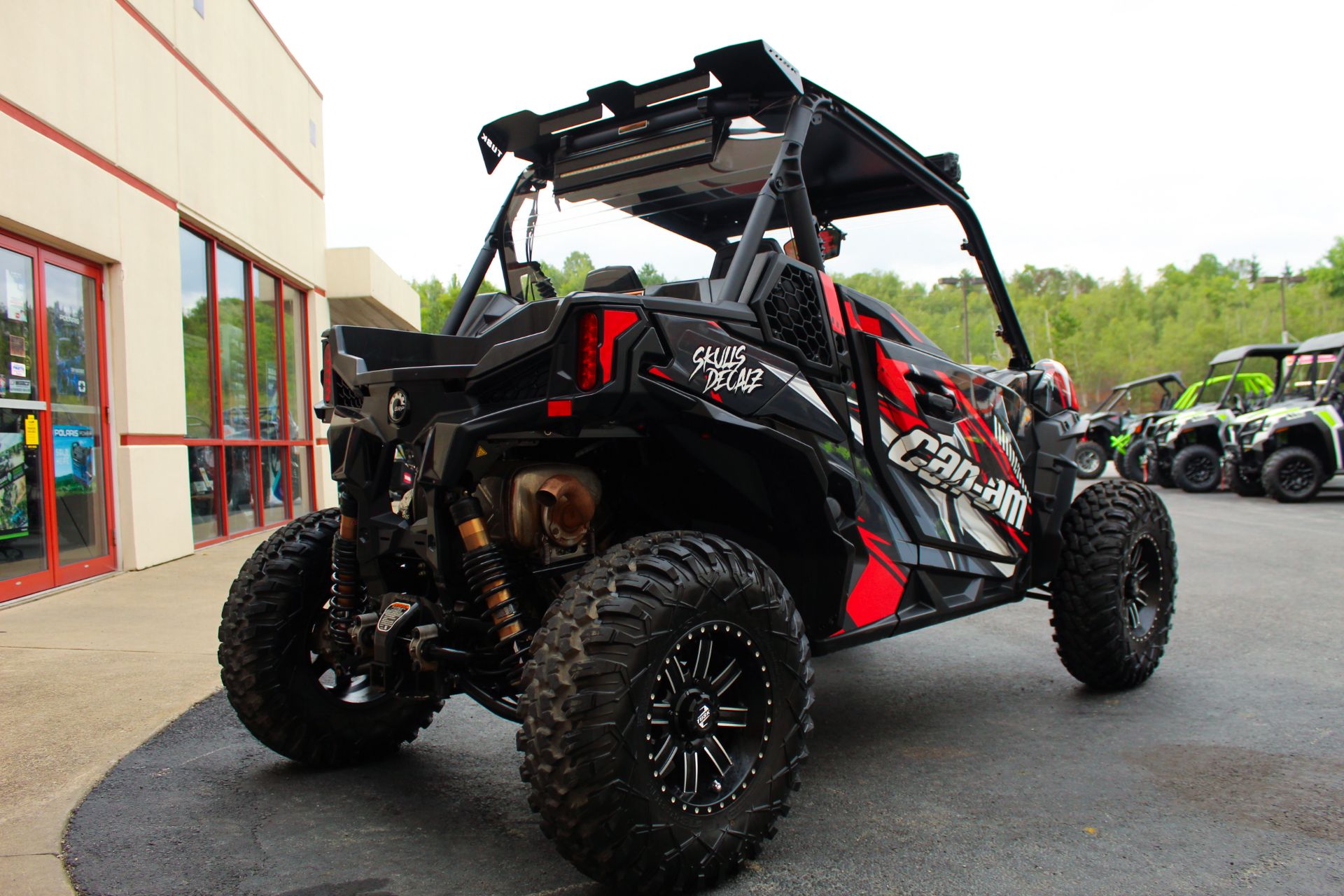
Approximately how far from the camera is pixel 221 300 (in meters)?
11.0

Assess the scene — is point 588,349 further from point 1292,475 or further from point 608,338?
point 1292,475

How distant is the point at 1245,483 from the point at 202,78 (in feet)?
52.3

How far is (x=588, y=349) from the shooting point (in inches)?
100

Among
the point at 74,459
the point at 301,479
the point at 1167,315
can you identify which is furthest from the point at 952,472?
the point at 1167,315

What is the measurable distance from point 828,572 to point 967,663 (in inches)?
98.6

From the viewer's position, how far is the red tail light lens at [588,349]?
254 centimetres

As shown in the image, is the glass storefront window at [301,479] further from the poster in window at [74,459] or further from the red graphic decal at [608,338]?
Answer: the red graphic decal at [608,338]

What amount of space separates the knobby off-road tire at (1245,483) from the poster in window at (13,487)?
639 inches

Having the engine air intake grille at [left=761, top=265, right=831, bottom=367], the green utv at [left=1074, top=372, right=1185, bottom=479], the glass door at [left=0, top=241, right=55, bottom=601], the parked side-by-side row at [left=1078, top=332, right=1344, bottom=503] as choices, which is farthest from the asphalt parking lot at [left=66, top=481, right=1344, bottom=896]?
the green utv at [left=1074, top=372, right=1185, bottom=479]

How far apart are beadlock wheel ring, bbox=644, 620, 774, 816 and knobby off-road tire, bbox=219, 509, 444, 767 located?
4.47ft

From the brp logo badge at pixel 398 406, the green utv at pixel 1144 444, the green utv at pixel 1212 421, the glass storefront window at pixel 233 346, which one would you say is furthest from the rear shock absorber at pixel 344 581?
the green utv at pixel 1144 444

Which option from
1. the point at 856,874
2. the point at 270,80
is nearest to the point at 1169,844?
the point at 856,874

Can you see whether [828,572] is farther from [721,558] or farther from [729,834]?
[729,834]

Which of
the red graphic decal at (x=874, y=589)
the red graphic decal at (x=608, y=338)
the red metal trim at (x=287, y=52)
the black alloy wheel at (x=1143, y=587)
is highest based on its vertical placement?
the red metal trim at (x=287, y=52)
